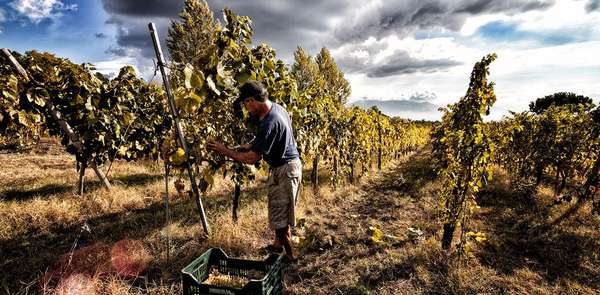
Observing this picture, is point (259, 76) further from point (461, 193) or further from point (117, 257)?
point (461, 193)

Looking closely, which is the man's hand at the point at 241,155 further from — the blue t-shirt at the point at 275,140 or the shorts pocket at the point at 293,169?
the shorts pocket at the point at 293,169

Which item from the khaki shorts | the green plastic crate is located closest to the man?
the khaki shorts

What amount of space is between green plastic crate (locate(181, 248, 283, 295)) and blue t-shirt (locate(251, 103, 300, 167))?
962mm

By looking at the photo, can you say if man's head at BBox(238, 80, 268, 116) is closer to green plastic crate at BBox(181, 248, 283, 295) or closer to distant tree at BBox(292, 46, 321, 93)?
green plastic crate at BBox(181, 248, 283, 295)

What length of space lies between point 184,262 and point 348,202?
421 centimetres

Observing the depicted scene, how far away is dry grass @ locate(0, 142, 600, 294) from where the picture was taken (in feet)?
10.6

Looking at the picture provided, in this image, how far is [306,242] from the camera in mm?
4184

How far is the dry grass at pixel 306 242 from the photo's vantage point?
10.6 feet

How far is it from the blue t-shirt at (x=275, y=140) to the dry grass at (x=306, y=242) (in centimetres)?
130

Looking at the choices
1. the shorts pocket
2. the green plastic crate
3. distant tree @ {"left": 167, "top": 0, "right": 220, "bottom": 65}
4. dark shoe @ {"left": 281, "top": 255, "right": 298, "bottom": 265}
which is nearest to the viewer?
the green plastic crate

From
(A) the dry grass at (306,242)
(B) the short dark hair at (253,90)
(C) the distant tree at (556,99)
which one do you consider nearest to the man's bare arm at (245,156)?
(B) the short dark hair at (253,90)

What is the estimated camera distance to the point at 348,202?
272 inches

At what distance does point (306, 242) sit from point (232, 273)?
64.7 inches

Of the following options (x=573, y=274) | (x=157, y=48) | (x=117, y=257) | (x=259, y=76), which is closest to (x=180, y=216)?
(x=117, y=257)
